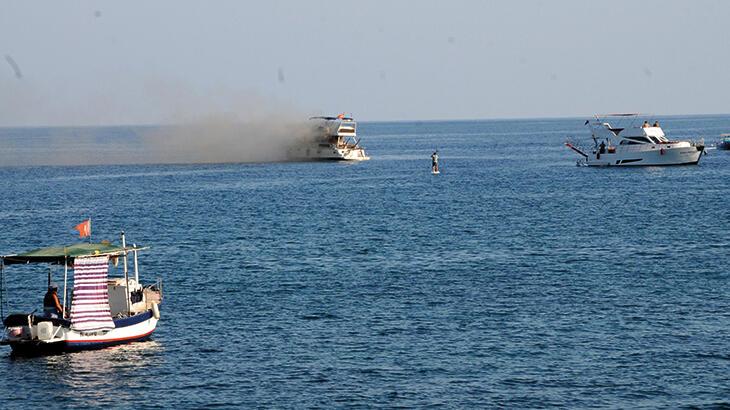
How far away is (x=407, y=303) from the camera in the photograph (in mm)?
63094

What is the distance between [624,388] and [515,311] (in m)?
15.3

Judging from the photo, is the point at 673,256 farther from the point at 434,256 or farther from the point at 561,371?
the point at 561,371

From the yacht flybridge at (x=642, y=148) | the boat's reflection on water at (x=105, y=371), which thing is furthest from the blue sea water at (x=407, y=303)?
the yacht flybridge at (x=642, y=148)

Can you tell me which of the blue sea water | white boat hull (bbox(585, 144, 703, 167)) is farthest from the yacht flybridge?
the blue sea water

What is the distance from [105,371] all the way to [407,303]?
64.2ft

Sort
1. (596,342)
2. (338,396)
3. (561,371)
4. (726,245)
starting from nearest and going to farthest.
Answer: (338,396)
(561,371)
(596,342)
(726,245)

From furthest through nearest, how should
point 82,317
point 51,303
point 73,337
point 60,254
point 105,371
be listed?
point 60,254
point 51,303
point 82,317
point 73,337
point 105,371

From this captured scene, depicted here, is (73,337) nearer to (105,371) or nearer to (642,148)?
(105,371)

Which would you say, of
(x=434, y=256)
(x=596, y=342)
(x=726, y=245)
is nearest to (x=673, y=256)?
(x=726, y=245)

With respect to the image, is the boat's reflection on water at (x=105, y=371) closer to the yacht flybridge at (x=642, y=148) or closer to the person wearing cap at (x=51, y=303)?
the person wearing cap at (x=51, y=303)

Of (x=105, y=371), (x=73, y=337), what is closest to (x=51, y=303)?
(x=73, y=337)

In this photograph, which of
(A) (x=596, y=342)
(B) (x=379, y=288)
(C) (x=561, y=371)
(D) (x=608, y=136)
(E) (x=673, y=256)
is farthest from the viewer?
(D) (x=608, y=136)

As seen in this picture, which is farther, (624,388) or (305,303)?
(305,303)

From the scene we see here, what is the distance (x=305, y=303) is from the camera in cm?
6372
